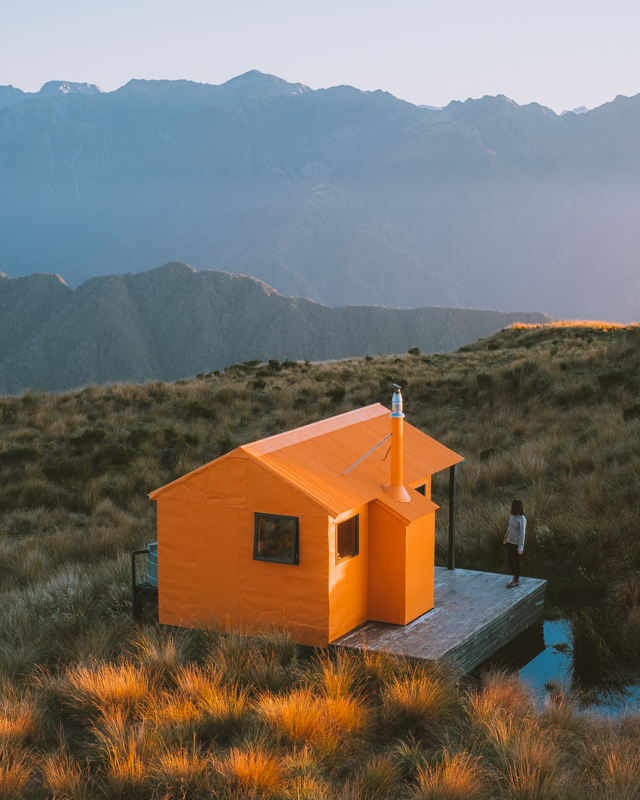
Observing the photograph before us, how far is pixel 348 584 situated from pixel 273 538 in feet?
3.28

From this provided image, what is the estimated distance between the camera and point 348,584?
353 inches

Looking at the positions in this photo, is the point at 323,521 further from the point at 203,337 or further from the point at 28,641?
the point at 203,337

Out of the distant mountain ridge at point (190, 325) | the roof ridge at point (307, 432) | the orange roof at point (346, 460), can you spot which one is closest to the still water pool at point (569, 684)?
the orange roof at point (346, 460)

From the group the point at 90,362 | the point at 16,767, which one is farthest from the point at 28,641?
the point at 90,362

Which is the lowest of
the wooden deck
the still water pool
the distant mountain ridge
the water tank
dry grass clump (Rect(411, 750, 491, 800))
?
the distant mountain ridge

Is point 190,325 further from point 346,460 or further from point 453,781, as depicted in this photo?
point 453,781

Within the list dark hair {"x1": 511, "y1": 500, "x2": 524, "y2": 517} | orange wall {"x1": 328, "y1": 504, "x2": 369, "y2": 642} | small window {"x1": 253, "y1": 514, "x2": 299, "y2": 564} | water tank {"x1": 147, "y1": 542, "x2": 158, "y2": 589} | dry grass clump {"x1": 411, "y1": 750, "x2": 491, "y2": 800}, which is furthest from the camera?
dark hair {"x1": 511, "y1": 500, "x2": 524, "y2": 517}

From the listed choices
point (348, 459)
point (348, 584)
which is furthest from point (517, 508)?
point (348, 584)

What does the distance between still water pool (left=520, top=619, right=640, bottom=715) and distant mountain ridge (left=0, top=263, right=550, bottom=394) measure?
9970cm

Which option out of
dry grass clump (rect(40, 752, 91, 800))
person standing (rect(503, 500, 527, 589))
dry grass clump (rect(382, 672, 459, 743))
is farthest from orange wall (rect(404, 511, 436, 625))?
dry grass clump (rect(40, 752, 91, 800))

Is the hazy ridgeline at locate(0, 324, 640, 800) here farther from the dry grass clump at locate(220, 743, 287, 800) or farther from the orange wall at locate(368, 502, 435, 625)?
the orange wall at locate(368, 502, 435, 625)

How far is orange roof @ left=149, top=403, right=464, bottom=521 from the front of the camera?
29.0ft

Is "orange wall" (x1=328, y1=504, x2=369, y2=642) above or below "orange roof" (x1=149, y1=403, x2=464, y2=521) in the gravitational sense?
below

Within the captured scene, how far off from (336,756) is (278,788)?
76 centimetres
